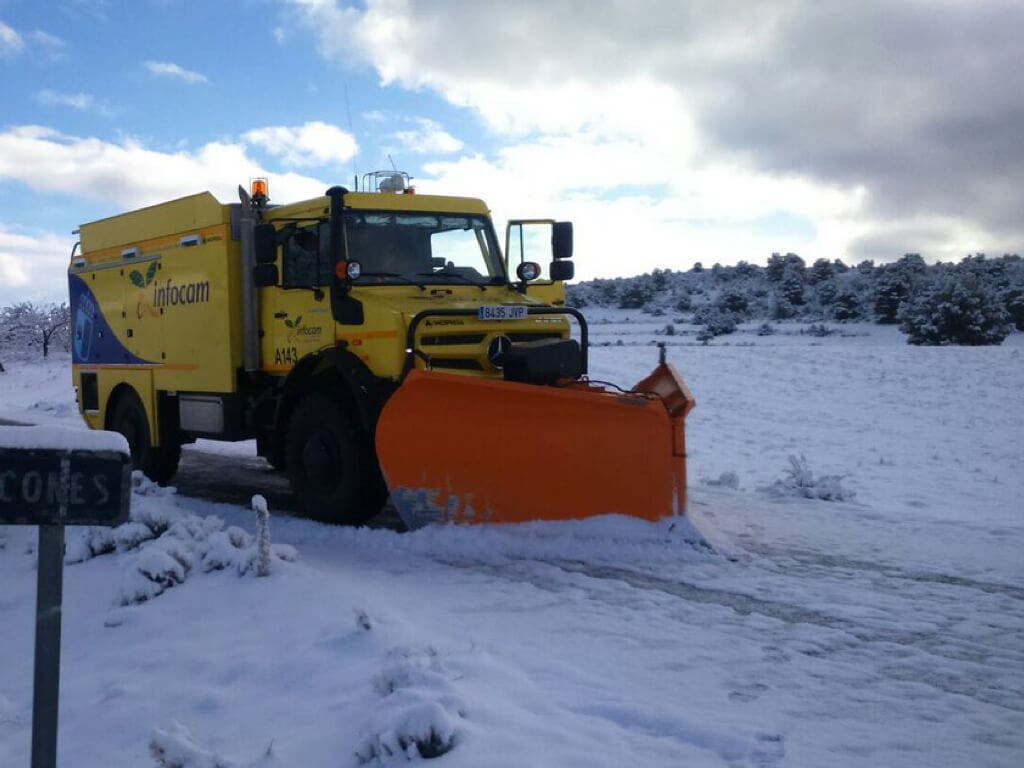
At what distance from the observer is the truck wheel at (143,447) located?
9781 mm

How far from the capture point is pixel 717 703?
3.64 meters

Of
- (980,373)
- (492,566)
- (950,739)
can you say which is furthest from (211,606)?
(980,373)

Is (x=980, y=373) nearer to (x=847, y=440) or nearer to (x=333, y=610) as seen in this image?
(x=847, y=440)

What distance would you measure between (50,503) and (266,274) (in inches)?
220

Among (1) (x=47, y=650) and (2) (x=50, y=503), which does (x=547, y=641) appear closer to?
(1) (x=47, y=650)

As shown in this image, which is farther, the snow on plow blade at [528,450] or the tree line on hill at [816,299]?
the tree line on hill at [816,299]

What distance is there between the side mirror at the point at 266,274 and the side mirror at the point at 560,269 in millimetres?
2541

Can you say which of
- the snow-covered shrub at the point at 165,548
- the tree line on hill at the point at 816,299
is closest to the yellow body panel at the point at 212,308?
the snow-covered shrub at the point at 165,548

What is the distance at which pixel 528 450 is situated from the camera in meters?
6.26

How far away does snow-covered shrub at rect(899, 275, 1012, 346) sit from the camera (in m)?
32.5

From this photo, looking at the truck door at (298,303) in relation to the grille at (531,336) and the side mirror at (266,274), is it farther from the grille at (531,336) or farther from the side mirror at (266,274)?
the grille at (531,336)

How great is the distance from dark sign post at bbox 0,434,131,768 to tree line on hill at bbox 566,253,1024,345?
112 ft

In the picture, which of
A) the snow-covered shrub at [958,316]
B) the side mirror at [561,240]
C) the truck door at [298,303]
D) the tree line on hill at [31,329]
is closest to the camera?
the truck door at [298,303]

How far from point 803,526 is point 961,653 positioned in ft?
9.63
